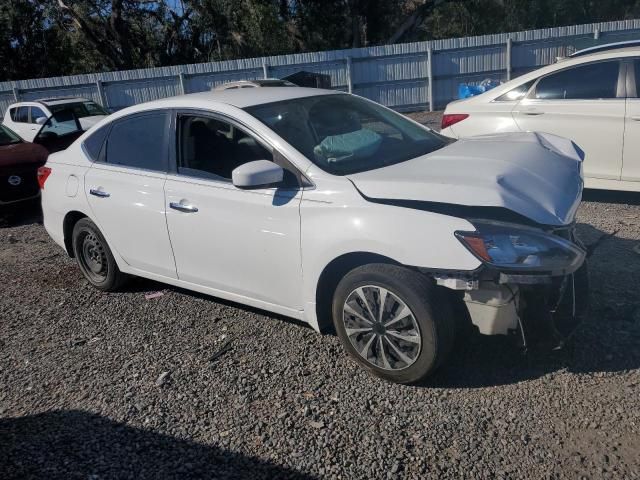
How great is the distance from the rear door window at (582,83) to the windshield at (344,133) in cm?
267

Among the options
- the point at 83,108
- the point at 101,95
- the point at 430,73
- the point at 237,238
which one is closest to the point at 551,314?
the point at 237,238

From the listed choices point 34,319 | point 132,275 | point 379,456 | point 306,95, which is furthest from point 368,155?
point 34,319

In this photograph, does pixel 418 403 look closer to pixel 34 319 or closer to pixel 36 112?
pixel 34 319

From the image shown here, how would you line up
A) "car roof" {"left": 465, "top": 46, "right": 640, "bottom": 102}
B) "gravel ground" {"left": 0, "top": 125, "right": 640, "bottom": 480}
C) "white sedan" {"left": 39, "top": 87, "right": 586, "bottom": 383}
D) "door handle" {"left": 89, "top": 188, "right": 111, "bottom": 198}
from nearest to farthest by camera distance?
"gravel ground" {"left": 0, "top": 125, "right": 640, "bottom": 480}
"white sedan" {"left": 39, "top": 87, "right": 586, "bottom": 383}
"door handle" {"left": 89, "top": 188, "right": 111, "bottom": 198}
"car roof" {"left": 465, "top": 46, "right": 640, "bottom": 102}

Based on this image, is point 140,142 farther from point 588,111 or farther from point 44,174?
point 588,111

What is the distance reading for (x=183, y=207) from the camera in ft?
14.1

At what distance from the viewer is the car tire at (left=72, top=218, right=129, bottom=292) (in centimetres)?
525

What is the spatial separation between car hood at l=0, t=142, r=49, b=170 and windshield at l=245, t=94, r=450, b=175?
6.05m

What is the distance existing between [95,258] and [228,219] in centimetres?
202

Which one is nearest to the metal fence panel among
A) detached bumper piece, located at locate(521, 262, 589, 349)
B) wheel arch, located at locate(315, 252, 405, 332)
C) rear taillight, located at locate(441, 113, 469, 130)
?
rear taillight, located at locate(441, 113, 469, 130)

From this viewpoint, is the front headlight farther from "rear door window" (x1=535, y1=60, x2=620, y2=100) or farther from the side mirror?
"rear door window" (x1=535, y1=60, x2=620, y2=100)

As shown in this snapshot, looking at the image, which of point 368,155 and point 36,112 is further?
point 36,112

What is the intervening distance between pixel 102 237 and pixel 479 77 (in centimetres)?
1755

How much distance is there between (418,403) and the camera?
11.2 feet
